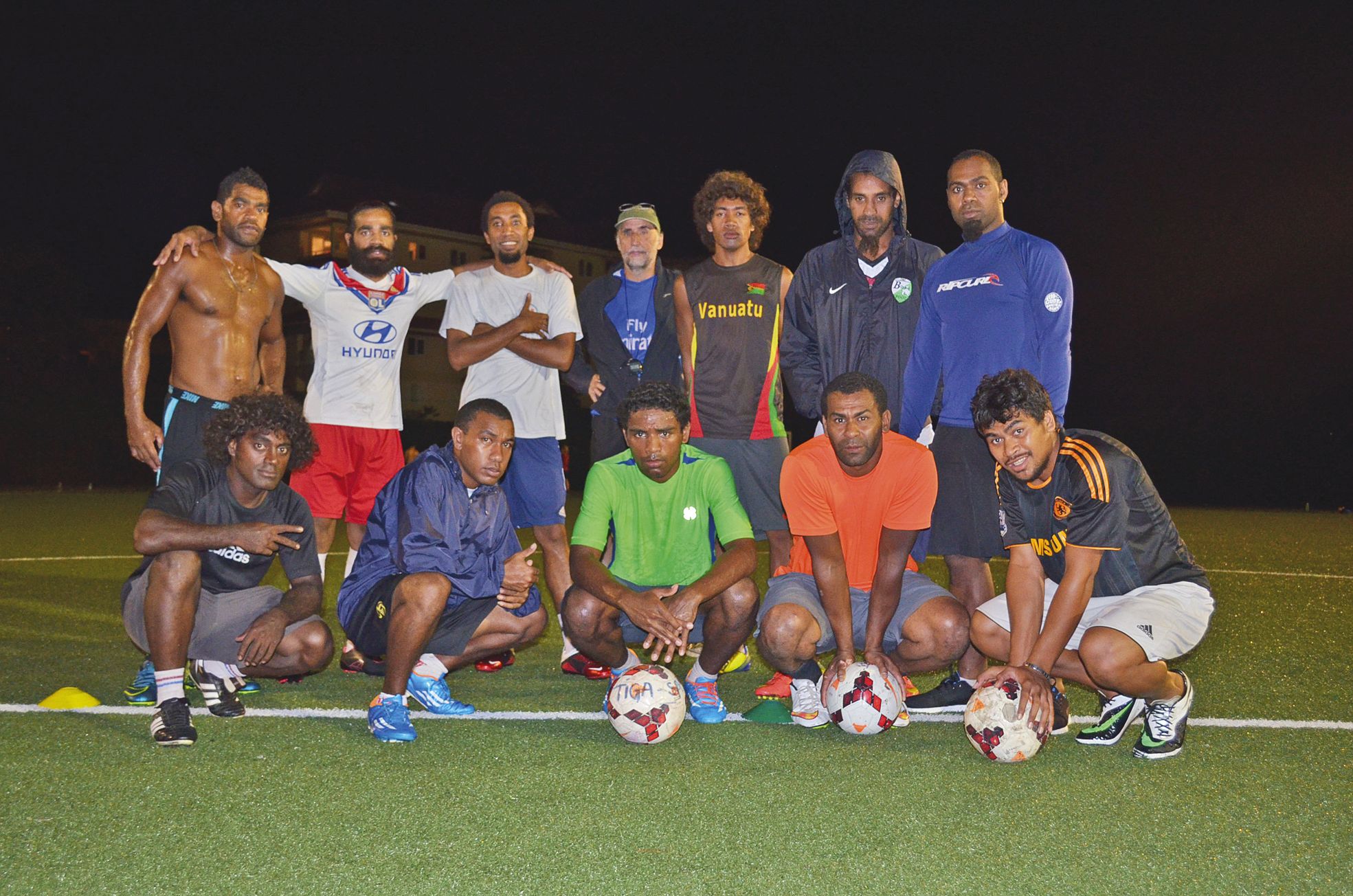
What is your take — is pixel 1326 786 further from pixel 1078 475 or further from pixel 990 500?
pixel 990 500

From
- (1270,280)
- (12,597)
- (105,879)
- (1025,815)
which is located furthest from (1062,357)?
(1270,280)

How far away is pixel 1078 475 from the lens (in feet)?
14.1

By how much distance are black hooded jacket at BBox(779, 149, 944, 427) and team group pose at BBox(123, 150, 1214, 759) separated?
0.02 meters

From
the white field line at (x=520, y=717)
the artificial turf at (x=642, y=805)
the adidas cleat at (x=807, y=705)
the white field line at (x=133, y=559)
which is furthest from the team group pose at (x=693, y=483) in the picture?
the white field line at (x=133, y=559)

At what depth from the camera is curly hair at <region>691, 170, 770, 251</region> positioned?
20.6 ft

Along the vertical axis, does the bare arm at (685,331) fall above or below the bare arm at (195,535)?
above

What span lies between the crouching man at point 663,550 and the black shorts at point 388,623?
454 mm

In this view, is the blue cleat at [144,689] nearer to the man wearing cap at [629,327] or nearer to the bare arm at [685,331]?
the man wearing cap at [629,327]

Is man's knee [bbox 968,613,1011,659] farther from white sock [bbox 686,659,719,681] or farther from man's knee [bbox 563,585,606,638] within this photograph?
man's knee [bbox 563,585,606,638]

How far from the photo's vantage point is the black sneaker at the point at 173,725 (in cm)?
424

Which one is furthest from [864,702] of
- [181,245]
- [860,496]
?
[181,245]

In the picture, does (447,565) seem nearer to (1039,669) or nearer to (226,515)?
(226,515)

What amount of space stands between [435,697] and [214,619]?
1.09m

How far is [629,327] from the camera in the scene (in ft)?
21.2
